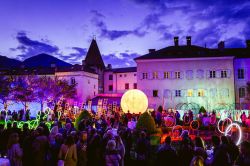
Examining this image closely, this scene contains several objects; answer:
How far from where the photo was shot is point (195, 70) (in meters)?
42.8

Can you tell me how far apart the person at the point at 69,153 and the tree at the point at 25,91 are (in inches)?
1337

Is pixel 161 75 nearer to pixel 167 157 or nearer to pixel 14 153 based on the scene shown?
pixel 14 153

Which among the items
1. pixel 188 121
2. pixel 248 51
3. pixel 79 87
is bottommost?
pixel 188 121

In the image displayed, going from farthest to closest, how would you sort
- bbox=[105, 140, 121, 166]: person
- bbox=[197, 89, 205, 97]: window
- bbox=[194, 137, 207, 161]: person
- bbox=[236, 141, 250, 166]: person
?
1. bbox=[197, 89, 205, 97]: window
2. bbox=[105, 140, 121, 166]: person
3. bbox=[194, 137, 207, 161]: person
4. bbox=[236, 141, 250, 166]: person

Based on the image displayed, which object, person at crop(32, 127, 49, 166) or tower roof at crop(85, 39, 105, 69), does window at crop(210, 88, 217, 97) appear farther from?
person at crop(32, 127, 49, 166)

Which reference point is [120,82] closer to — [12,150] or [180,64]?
[180,64]

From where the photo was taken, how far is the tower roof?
67.4 m

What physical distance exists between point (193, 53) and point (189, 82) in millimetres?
4385

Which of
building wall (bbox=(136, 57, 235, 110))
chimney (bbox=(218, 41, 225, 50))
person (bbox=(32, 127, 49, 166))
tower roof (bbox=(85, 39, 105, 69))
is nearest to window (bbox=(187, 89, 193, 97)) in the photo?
building wall (bbox=(136, 57, 235, 110))

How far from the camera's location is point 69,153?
740 cm

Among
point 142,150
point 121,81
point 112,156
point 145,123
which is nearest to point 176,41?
point 121,81

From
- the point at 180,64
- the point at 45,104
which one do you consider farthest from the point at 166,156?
the point at 45,104

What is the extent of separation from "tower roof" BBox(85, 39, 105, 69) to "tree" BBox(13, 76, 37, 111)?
21.6 m

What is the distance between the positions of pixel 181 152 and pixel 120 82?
187 ft
